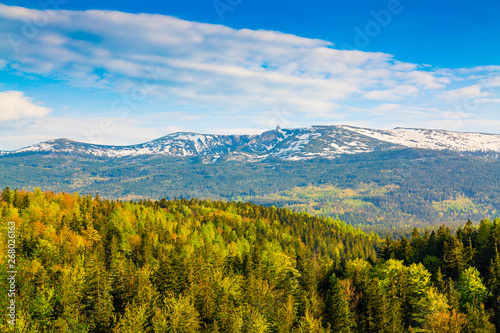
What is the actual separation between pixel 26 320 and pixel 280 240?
429 ft

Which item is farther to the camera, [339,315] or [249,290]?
[249,290]

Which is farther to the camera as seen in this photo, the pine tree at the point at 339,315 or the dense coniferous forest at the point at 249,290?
the pine tree at the point at 339,315

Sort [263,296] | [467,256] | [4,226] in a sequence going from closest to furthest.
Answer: [263,296]
[467,256]
[4,226]

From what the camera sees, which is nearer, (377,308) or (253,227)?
(377,308)

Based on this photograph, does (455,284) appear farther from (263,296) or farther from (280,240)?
(280,240)

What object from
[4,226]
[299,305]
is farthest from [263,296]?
[4,226]

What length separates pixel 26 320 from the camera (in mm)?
62062

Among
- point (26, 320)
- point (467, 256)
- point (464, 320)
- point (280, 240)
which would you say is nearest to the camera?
point (26, 320)

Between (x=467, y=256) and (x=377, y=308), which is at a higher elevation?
(x=467, y=256)

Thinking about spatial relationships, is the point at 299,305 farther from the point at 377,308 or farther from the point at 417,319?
the point at 417,319

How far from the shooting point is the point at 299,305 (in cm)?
8225

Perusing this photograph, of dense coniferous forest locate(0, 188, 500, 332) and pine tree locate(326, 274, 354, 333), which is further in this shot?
pine tree locate(326, 274, 354, 333)

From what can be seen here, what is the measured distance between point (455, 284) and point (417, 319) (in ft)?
58.0

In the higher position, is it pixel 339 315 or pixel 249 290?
pixel 249 290
